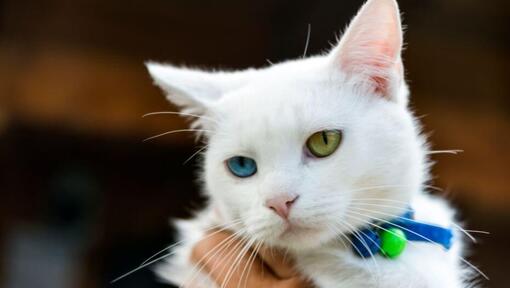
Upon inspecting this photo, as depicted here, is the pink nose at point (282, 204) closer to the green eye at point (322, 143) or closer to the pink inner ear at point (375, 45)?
the green eye at point (322, 143)

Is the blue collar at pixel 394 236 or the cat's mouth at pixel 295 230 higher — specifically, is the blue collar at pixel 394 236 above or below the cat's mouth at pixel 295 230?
below

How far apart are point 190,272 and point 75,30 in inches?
70.2

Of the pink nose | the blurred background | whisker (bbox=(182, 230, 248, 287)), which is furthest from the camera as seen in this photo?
the blurred background

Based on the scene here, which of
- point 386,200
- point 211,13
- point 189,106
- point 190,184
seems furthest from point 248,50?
point 386,200

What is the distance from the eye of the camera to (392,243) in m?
1.10

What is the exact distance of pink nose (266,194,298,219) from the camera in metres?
1.02

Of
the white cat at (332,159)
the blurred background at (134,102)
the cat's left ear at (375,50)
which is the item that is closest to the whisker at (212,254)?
the white cat at (332,159)

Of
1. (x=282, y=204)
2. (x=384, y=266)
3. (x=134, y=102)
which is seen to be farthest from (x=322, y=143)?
(x=134, y=102)

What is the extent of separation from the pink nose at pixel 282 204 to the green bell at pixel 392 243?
18 centimetres

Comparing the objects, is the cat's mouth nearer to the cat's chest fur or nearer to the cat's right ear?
the cat's chest fur

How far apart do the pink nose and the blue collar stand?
5.3 inches

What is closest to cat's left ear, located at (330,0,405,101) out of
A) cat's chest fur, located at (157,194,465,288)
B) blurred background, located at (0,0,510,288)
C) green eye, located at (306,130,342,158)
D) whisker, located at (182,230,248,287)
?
green eye, located at (306,130,342,158)

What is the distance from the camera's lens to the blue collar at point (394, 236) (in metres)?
1.10

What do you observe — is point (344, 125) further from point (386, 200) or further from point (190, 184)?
point (190, 184)
